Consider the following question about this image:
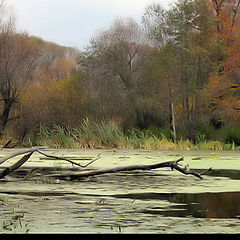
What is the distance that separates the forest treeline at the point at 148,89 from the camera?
21328 mm

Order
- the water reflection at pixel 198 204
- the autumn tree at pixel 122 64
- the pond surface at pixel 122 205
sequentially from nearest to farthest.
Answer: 1. the pond surface at pixel 122 205
2. the water reflection at pixel 198 204
3. the autumn tree at pixel 122 64

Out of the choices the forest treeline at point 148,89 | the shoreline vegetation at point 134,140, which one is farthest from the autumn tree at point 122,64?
the shoreline vegetation at point 134,140

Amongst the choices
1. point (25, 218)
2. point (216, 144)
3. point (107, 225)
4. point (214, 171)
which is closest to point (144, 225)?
point (107, 225)

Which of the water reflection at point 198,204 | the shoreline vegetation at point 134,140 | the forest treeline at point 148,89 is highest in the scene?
the forest treeline at point 148,89

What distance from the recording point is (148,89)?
985 inches

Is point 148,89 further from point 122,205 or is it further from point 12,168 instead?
point 122,205

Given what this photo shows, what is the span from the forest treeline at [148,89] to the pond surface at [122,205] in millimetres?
11152

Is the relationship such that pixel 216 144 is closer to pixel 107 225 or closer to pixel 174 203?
pixel 174 203

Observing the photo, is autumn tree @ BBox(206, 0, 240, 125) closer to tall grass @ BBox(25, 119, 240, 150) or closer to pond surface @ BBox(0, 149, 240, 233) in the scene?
tall grass @ BBox(25, 119, 240, 150)

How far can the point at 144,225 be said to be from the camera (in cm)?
495

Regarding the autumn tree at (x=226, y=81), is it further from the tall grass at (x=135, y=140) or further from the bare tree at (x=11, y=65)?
the bare tree at (x=11, y=65)

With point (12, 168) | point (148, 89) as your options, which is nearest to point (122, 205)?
point (12, 168)

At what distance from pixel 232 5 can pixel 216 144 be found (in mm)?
8294

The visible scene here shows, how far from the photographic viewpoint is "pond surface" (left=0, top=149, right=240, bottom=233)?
16.1ft
